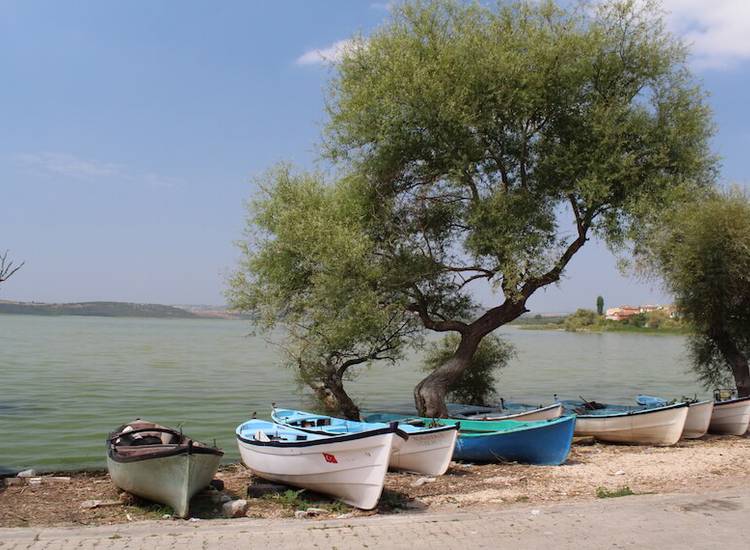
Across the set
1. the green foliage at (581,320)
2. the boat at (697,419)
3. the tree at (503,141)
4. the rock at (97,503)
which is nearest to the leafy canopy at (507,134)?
the tree at (503,141)

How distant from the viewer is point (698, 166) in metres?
17.9

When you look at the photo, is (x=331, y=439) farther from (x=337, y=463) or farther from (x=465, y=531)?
(x=465, y=531)

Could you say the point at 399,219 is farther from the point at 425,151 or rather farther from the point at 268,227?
the point at 268,227

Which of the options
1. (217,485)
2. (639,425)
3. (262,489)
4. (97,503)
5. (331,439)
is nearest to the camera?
(331,439)

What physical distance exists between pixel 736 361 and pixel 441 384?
912 centimetres

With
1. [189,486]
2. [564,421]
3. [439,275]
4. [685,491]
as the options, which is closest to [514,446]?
[564,421]

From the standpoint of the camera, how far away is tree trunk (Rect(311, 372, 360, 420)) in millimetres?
19109

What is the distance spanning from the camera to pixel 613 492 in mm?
10977

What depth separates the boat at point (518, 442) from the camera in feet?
45.1

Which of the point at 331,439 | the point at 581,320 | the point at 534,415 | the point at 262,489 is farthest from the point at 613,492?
the point at 581,320

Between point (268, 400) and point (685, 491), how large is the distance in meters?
17.8

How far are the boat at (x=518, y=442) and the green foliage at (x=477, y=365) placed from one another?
7.48 m

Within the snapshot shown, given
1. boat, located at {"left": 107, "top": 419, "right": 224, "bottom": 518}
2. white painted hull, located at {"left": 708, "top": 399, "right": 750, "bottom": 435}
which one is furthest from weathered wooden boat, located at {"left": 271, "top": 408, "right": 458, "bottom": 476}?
white painted hull, located at {"left": 708, "top": 399, "right": 750, "bottom": 435}

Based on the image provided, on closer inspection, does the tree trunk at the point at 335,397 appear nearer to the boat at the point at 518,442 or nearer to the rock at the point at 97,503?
the boat at the point at 518,442
